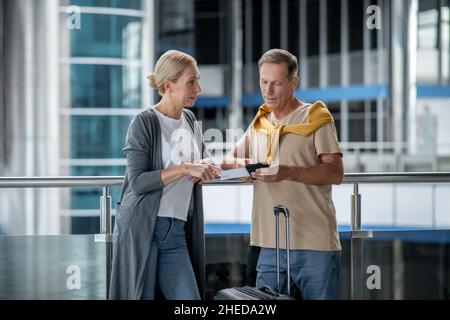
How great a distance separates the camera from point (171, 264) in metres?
2.56

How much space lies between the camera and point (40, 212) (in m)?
10.6

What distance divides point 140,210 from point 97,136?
8.64m

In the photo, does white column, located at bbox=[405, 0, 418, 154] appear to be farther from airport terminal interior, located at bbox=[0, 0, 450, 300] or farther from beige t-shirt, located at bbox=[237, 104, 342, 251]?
beige t-shirt, located at bbox=[237, 104, 342, 251]

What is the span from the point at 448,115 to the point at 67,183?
678 inches

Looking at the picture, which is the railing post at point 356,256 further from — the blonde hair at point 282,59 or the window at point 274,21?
the window at point 274,21

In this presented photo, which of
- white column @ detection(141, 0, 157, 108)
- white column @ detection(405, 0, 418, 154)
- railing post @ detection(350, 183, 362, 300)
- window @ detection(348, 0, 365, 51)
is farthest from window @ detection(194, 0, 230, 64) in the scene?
railing post @ detection(350, 183, 362, 300)

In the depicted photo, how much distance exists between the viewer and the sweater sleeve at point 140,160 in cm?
245

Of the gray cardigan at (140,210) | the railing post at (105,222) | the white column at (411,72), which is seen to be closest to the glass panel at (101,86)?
the white column at (411,72)

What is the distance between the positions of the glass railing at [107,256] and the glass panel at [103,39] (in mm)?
→ 7368

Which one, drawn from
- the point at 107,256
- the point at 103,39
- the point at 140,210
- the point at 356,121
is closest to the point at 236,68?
the point at 356,121

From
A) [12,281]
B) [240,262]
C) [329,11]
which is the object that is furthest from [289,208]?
[329,11]

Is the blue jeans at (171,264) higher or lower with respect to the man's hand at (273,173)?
lower

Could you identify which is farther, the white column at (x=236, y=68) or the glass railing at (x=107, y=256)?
the white column at (x=236, y=68)

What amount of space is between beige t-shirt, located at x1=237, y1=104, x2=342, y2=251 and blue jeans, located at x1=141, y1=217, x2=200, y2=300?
28 centimetres
